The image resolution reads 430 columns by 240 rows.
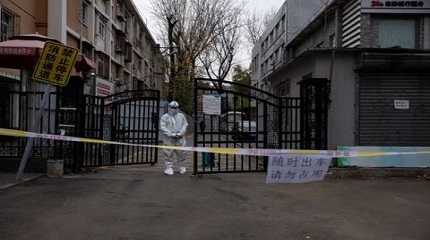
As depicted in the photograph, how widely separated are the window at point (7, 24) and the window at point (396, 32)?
13.2 metres

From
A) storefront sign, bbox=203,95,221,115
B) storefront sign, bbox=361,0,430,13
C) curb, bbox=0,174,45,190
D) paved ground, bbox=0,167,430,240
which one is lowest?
paved ground, bbox=0,167,430,240

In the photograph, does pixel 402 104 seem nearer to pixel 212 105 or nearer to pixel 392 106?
pixel 392 106

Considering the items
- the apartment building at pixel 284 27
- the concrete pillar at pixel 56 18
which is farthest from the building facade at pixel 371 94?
the apartment building at pixel 284 27

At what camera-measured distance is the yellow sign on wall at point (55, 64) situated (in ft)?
36.6

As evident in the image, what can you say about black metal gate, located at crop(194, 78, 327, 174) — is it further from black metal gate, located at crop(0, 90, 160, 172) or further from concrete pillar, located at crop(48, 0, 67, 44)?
concrete pillar, located at crop(48, 0, 67, 44)

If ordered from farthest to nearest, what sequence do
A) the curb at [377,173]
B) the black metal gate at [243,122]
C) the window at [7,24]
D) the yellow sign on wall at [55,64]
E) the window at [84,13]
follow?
the window at [84,13] < the window at [7,24] < the black metal gate at [243,122] < the curb at [377,173] < the yellow sign on wall at [55,64]

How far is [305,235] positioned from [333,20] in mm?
18285

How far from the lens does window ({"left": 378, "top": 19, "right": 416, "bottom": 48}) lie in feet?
67.2

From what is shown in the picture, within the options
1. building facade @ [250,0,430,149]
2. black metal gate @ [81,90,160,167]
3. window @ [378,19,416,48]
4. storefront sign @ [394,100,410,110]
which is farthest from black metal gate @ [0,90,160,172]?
window @ [378,19,416,48]

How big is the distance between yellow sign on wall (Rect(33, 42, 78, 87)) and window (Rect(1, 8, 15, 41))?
10.0m

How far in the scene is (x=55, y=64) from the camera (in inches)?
445

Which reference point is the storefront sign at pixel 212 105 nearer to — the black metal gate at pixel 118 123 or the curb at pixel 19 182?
the black metal gate at pixel 118 123

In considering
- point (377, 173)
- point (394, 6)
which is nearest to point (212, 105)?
point (377, 173)

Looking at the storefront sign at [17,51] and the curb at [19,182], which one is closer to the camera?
the curb at [19,182]
